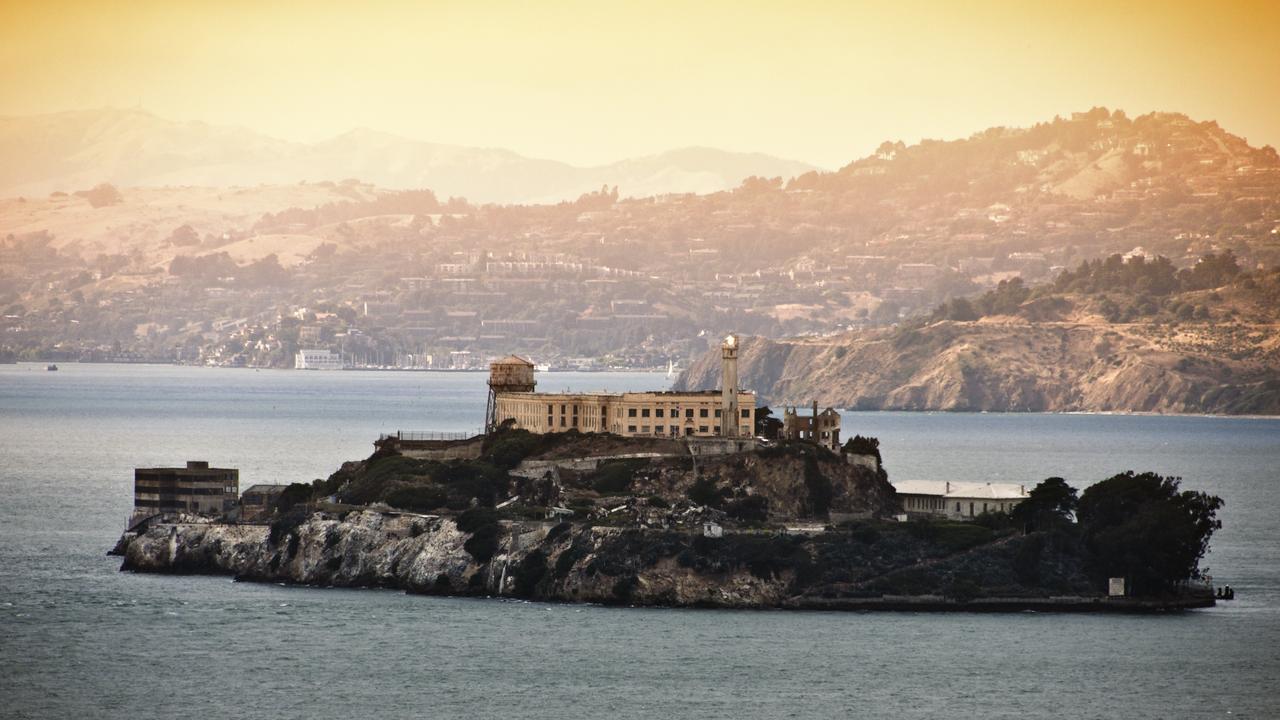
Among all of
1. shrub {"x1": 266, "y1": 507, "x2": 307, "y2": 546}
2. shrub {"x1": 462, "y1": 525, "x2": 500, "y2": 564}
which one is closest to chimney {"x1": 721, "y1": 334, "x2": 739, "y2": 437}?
shrub {"x1": 462, "y1": 525, "x2": 500, "y2": 564}

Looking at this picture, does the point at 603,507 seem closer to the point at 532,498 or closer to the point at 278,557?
the point at 532,498

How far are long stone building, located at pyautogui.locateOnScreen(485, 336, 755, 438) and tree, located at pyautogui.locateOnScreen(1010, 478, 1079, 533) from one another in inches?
525

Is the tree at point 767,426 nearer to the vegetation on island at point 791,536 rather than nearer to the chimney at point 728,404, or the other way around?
the chimney at point 728,404

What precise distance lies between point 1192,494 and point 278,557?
37219 millimetres

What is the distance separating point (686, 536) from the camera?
8906cm

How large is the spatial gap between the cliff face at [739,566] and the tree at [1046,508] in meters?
2.67

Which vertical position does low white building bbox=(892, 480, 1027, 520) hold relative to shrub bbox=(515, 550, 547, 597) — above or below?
above

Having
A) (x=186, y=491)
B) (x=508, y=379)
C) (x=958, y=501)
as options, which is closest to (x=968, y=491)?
(x=958, y=501)

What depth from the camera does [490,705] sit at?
71.9 metres

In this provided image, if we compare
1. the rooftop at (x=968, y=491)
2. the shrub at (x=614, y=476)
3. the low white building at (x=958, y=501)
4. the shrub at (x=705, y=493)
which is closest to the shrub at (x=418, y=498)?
the shrub at (x=614, y=476)

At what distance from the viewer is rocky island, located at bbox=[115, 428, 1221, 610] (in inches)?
3460

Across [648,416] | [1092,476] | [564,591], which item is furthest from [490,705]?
[1092,476]

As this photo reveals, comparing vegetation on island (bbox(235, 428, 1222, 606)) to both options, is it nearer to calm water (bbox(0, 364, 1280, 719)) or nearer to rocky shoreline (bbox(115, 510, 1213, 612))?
rocky shoreline (bbox(115, 510, 1213, 612))

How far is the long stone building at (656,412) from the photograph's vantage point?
337ft
